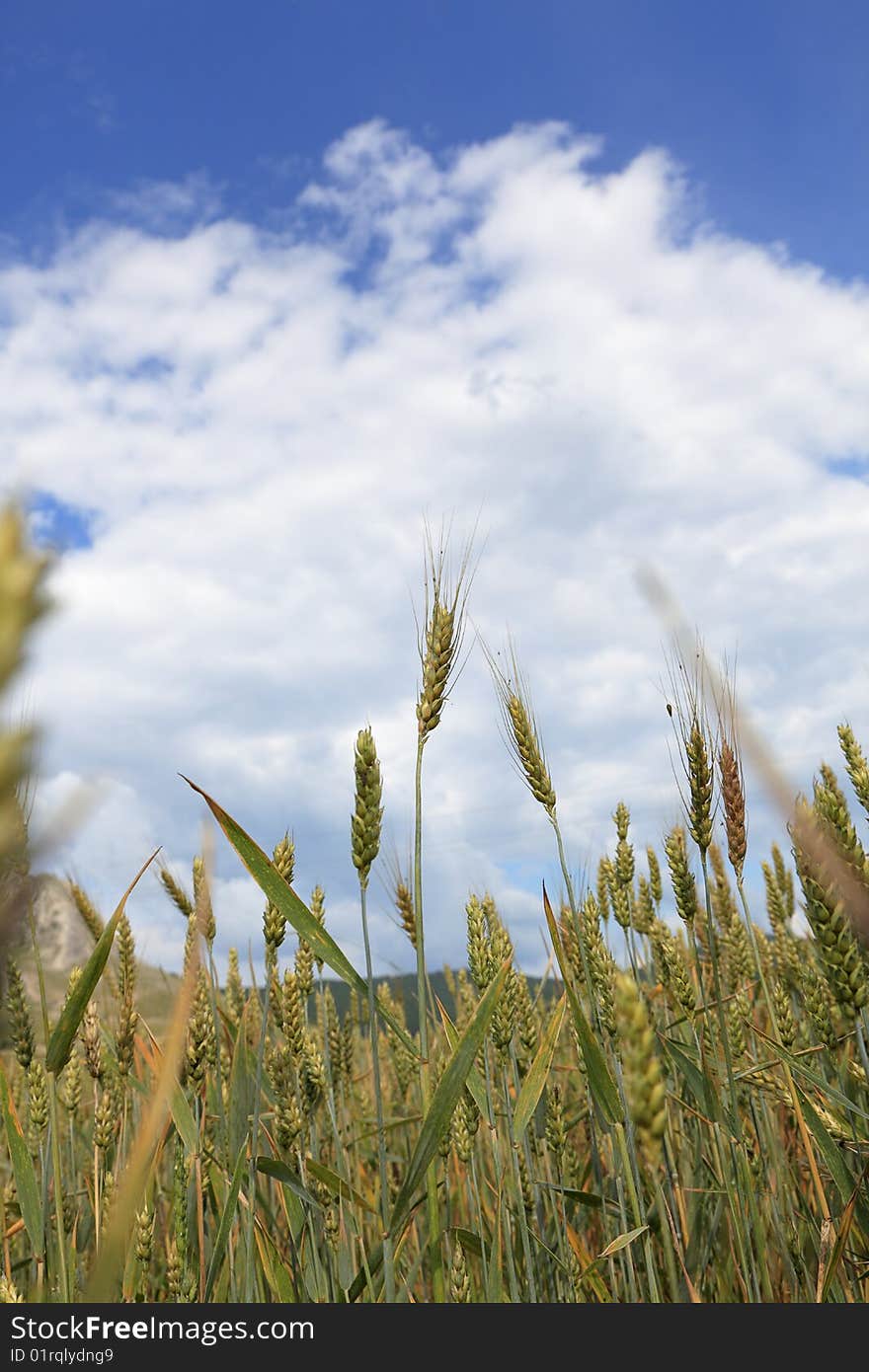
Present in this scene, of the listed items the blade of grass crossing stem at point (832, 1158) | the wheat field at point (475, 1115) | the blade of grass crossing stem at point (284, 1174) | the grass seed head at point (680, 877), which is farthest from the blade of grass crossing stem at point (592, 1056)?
the grass seed head at point (680, 877)

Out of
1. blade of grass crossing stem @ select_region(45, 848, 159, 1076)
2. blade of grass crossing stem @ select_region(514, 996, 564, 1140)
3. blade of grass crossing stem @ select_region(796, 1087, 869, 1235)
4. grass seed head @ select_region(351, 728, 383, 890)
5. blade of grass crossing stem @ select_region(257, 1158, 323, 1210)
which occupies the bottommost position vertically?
blade of grass crossing stem @ select_region(796, 1087, 869, 1235)

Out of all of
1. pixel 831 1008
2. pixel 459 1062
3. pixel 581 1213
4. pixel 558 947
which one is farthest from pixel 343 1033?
pixel 459 1062

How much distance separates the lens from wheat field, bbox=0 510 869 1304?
150cm

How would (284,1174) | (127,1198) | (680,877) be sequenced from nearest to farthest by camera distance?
(127,1198)
(284,1174)
(680,877)

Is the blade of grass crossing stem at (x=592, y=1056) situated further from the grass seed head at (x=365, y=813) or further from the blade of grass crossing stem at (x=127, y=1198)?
the blade of grass crossing stem at (x=127, y=1198)

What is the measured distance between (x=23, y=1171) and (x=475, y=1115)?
1.45m

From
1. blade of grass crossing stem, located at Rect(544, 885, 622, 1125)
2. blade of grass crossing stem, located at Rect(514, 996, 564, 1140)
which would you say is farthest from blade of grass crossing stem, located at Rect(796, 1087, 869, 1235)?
blade of grass crossing stem, located at Rect(514, 996, 564, 1140)

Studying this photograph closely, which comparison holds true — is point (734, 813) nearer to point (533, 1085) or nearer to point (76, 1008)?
point (533, 1085)

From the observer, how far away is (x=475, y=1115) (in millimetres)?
2762

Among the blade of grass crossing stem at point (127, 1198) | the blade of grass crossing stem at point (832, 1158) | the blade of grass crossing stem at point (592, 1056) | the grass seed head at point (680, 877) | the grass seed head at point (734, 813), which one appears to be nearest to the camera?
the blade of grass crossing stem at point (127, 1198)

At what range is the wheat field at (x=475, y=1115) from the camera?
4.91 feet

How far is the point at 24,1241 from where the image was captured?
10.9 feet

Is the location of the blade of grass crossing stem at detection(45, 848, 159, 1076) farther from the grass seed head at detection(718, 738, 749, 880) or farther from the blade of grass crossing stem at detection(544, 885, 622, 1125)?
the grass seed head at detection(718, 738, 749, 880)

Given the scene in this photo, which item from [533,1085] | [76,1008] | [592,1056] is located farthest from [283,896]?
[533,1085]
